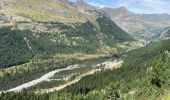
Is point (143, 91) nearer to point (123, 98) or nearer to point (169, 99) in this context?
point (123, 98)

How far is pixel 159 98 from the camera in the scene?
182 metres

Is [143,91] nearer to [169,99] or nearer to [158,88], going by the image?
[158,88]

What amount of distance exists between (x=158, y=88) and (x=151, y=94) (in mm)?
8626

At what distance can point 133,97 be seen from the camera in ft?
644

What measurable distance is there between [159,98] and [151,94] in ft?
28.9

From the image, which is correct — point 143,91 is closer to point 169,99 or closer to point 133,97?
point 133,97

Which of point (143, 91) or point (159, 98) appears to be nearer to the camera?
point (159, 98)

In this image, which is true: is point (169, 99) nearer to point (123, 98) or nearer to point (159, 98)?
point (159, 98)

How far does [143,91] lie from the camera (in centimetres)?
19962

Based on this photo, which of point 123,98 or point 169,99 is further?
point 123,98

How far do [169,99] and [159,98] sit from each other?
382 inches

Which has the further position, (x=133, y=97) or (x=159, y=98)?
(x=133, y=97)

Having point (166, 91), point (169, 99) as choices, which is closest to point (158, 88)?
point (166, 91)

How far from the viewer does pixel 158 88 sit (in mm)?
197250
